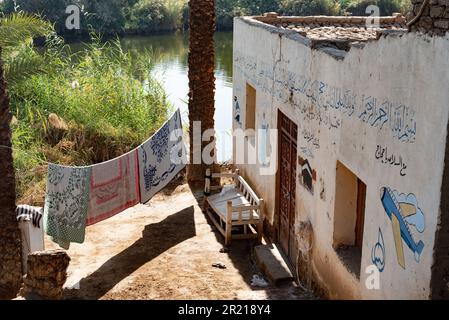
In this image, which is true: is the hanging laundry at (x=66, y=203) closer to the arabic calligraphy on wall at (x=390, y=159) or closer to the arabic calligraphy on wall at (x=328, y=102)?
the arabic calligraphy on wall at (x=328, y=102)

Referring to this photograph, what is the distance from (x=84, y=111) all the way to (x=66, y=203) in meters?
6.23

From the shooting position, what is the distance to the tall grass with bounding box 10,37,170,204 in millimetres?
13055

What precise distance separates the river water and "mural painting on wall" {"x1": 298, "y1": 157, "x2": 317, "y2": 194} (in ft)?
20.5

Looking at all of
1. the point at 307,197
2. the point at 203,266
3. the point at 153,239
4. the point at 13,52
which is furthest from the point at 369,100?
the point at 13,52

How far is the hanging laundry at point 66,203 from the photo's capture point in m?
8.34

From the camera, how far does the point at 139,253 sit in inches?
364

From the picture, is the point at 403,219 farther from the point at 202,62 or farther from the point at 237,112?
the point at 202,62

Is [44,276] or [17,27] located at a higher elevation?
[17,27]

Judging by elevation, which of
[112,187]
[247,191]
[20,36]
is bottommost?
[247,191]

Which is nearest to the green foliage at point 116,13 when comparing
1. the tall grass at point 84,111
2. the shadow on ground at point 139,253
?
the tall grass at point 84,111

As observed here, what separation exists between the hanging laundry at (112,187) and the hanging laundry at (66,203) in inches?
7.5

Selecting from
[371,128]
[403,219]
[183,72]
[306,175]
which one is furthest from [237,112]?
[183,72]

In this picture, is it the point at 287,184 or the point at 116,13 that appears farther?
the point at 116,13
